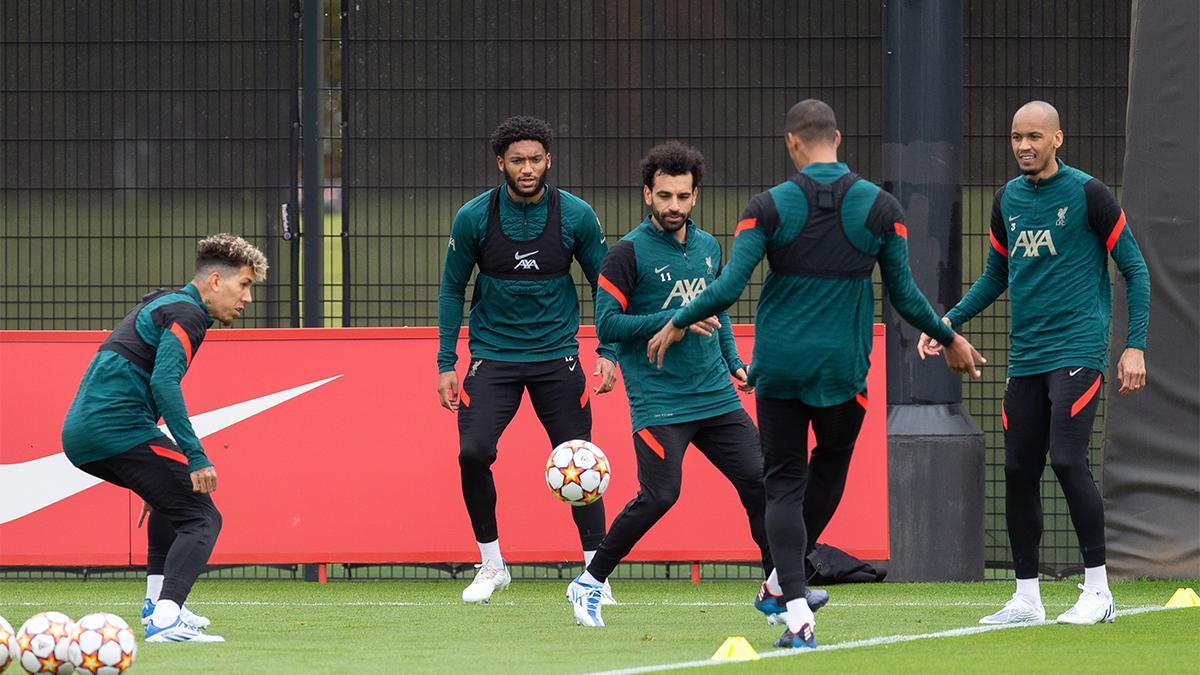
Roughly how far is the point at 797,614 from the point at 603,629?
1323 mm

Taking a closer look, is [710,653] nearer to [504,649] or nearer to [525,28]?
[504,649]

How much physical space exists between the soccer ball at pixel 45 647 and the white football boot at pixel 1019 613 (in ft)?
11.9

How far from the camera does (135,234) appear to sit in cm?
1147

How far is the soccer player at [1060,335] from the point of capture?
733cm

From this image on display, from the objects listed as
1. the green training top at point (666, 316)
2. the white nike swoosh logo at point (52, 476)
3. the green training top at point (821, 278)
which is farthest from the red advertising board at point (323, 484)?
the green training top at point (821, 278)

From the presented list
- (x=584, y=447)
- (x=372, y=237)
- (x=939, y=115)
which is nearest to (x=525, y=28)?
(x=372, y=237)

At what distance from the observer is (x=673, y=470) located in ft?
24.5

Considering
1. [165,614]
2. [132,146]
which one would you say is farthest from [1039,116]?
[132,146]

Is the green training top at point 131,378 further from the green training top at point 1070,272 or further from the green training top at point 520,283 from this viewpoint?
the green training top at point 1070,272

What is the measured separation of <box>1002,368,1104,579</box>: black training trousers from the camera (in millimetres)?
7316

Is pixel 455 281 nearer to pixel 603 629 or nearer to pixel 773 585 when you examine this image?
pixel 603 629

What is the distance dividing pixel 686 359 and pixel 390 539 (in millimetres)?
3027

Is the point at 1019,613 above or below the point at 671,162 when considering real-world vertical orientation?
below

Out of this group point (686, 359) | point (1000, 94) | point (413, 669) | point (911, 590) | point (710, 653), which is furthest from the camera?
point (1000, 94)
